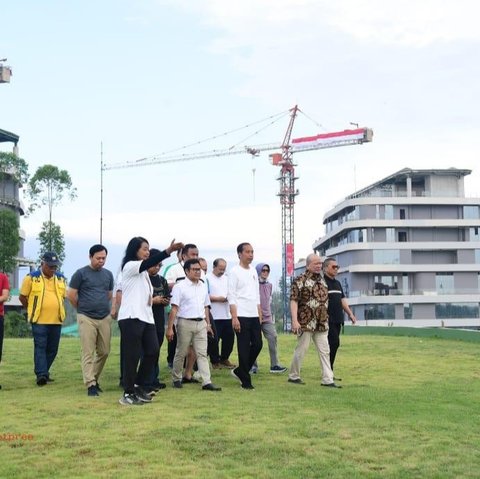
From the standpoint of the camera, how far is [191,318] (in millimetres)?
9383

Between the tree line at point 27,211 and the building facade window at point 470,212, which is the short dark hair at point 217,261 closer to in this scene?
the tree line at point 27,211

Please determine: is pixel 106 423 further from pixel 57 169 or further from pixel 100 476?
pixel 57 169

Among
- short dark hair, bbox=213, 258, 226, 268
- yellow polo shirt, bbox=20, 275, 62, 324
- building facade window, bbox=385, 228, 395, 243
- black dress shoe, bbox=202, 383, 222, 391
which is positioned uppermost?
building facade window, bbox=385, 228, 395, 243

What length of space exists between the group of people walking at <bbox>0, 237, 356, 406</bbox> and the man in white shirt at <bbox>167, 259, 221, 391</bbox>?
0.5 inches

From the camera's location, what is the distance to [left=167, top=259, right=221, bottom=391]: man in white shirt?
9.35 metres

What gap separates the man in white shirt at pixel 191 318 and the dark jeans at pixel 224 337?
5.63ft

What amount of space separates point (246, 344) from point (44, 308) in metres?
2.76

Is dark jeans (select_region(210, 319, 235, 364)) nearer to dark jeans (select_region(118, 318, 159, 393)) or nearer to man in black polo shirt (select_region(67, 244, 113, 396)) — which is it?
man in black polo shirt (select_region(67, 244, 113, 396))

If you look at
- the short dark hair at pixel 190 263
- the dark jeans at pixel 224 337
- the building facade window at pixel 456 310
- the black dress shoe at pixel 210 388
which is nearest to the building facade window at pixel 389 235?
the building facade window at pixel 456 310

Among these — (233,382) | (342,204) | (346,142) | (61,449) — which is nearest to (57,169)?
(342,204)

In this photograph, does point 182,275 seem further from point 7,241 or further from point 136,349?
point 7,241

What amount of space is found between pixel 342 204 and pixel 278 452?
74207 mm

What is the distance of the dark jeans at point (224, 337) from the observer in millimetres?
11211

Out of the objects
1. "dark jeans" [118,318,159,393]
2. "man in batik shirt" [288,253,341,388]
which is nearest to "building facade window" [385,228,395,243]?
"man in batik shirt" [288,253,341,388]
